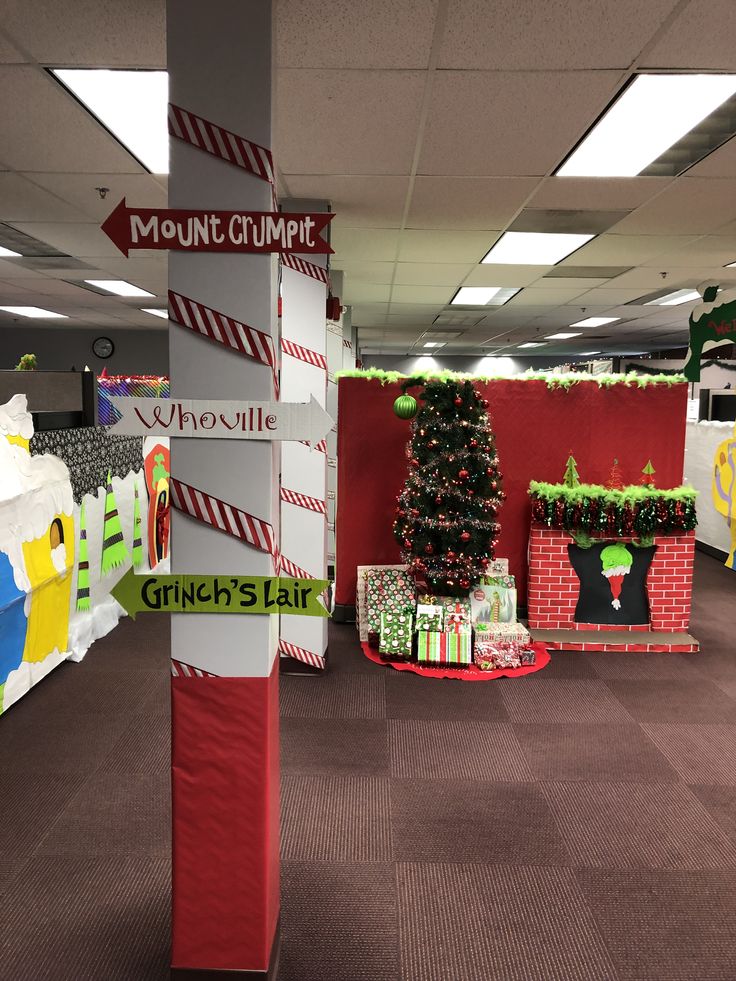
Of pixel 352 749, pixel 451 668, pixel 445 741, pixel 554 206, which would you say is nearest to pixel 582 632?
pixel 451 668

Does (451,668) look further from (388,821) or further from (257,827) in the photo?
(257,827)

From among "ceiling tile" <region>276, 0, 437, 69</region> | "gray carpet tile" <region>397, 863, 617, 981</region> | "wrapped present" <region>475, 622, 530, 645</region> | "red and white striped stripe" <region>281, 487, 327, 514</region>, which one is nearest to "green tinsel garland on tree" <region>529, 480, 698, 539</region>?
"wrapped present" <region>475, 622, 530, 645</region>

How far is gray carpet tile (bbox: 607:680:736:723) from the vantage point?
150 inches

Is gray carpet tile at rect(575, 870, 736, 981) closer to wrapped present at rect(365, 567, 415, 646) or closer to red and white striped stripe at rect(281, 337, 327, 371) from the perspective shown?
wrapped present at rect(365, 567, 415, 646)

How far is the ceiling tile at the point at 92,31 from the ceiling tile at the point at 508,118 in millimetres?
1110

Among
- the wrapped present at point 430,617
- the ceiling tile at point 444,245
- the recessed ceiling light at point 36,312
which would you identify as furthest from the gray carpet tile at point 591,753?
the recessed ceiling light at point 36,312

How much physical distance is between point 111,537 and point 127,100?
9.53 feet

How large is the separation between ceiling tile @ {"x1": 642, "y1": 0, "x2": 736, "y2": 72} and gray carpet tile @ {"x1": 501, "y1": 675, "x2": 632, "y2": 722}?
3.09 meters

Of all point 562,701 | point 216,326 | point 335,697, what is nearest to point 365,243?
point 335,697

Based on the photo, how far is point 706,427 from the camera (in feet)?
26.0

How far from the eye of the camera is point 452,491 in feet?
14.6

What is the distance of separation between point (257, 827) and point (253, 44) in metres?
2.05

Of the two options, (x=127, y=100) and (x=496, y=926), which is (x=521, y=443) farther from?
(x=496, y=926)

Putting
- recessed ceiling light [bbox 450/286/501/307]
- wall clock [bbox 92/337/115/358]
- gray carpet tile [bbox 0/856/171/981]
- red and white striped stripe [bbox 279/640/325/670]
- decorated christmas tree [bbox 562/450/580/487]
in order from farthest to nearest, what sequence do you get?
wall clock [bbox 92/337/115/358] → recessed ceiling light [bbox 450/286/501/307] → decorated christmas tree [bbox 562/450/580/487] → red and white striped stripe [bbox 279/640/325/670] → gray carpet tile [bbox 0/856/171/981]
